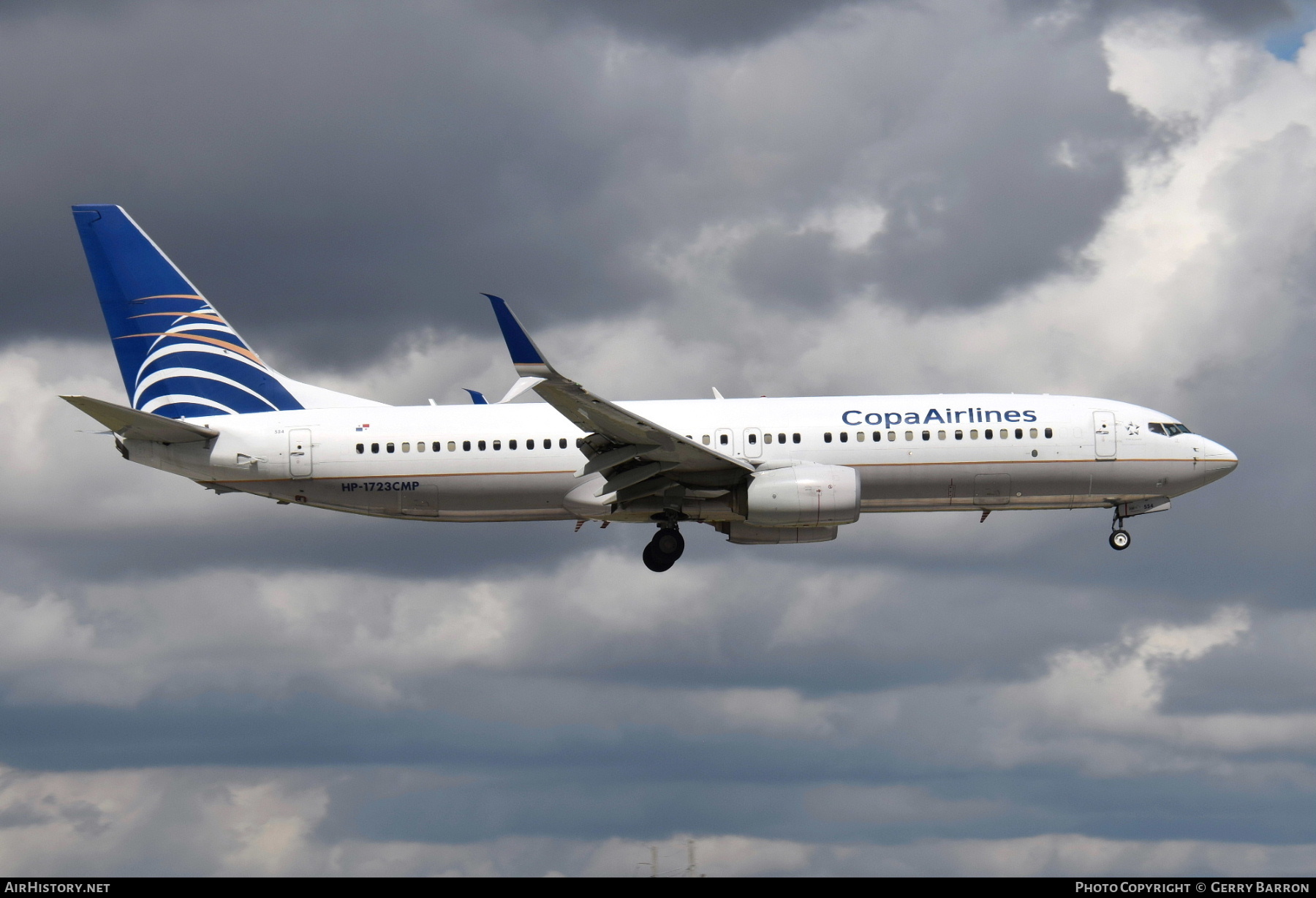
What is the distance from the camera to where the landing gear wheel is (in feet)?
155

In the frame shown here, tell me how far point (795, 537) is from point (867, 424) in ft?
16.7

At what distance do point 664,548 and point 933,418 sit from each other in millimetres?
10427

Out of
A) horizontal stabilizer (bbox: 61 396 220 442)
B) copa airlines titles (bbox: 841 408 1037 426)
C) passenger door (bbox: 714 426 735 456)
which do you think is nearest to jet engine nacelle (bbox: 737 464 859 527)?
passenger door (bbox: 714 426 735 456)

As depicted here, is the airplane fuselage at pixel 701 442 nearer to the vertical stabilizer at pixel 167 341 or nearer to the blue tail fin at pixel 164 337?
the vertical stabilizer at pixel 167 341

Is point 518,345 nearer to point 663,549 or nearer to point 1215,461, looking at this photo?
point 663,549

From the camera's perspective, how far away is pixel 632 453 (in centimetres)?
4406

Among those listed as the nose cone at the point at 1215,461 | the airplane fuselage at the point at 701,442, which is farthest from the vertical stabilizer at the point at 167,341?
the nose cone at the point at 1215,461

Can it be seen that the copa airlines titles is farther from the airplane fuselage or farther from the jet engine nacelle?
the jet engine nacelle

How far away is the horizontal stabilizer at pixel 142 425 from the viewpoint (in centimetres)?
4272

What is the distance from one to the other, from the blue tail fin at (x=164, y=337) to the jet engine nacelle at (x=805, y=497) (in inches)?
694

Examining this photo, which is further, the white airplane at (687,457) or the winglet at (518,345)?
the white airplane at (687,457)

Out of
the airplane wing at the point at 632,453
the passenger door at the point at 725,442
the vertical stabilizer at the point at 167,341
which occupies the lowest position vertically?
the airplane wing at the point at 632,453

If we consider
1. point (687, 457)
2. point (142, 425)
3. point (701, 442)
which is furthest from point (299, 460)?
point (701, 442)

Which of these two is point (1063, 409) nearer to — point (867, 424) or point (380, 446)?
point (867, 424)
